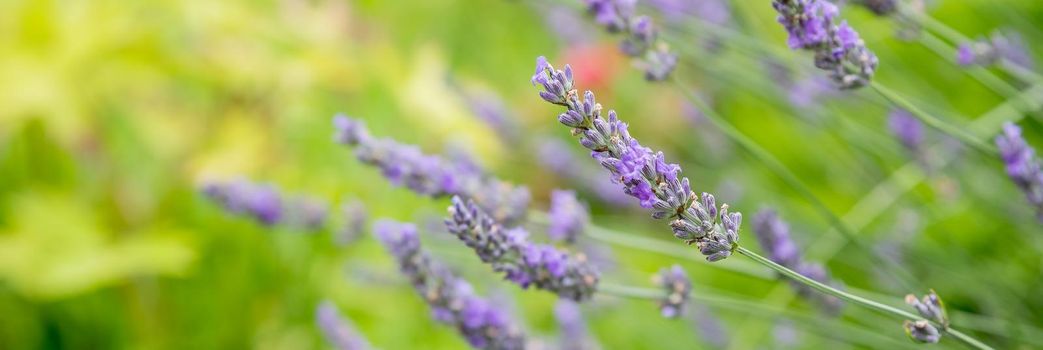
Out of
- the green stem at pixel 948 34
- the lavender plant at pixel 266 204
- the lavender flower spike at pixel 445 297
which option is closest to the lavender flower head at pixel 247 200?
the lavender plant at pixel 266 204

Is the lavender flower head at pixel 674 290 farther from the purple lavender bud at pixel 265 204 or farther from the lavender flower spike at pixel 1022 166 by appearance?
the purple lavender bud at pixel 265 204

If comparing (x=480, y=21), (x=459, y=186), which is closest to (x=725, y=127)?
(x=459, y=186)

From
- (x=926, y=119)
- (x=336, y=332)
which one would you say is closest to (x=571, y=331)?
(x=336, y=332)

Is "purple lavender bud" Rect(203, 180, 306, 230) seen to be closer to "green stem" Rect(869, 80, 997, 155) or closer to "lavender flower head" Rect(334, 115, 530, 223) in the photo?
"lavender flower head" Rect(334, 115, 530, 223)

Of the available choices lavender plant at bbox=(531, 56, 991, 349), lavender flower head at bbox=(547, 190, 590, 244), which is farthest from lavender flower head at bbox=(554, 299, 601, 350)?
lavender plant at bbox=(531, 56, 991, 349)

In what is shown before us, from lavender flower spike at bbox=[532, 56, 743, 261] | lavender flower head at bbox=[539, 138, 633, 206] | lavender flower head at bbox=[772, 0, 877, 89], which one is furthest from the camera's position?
lavender flower head at bbox=[539, 138, 633, 206]

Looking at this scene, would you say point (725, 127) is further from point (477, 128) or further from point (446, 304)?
point (477, 128)

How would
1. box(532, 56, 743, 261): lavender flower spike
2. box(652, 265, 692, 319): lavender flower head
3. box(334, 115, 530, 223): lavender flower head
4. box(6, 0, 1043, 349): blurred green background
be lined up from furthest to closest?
1. box(6, 0, 1043, 349): blurred green background
2. box(334, 115, 530, 223): lavender flower head
3. box(652, 265, 692, 319): lavender flower head
4. box(532, 56, 743, 261): lavender flower spike
